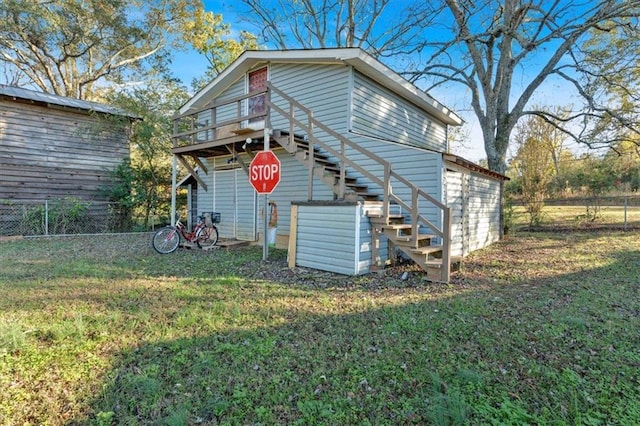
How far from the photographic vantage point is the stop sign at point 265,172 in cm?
705

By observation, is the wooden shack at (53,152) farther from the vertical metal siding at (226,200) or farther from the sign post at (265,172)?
the sign post at (265,172)

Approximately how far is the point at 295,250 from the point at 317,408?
454 centimetres

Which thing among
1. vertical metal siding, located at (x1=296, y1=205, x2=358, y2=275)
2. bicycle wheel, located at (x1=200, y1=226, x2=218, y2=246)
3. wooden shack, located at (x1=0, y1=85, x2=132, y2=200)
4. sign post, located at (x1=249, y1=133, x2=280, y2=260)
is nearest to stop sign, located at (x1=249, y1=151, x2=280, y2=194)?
sign post, located at (x1=249, y1=133, x2=280, y2=260)

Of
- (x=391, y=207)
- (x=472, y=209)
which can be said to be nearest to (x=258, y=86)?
(x=391, y=207)

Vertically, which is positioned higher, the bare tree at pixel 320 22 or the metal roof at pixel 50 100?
the bare tree at pixel 320 22

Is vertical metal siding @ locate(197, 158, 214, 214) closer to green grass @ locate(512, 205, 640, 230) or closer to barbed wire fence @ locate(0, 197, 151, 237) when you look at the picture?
barbed wire fence @ locate(0, 197, 151, 237)

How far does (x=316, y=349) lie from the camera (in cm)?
314

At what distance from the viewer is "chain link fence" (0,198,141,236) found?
11.2 m

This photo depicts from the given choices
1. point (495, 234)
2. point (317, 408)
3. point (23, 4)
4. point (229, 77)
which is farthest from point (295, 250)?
point (23, 4)

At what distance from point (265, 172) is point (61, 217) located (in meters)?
9.45

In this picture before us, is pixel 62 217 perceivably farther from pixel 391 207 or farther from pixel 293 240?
pixel 391 207

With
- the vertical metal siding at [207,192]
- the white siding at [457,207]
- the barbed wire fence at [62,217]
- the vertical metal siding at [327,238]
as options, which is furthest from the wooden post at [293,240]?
the barbed wire fence at [62,217]

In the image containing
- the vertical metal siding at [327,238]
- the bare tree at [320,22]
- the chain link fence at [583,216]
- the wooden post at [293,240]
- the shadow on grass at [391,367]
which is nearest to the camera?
the shadow on grass at [391,367]

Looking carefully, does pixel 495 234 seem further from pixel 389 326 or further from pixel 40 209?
pixel 40 209
